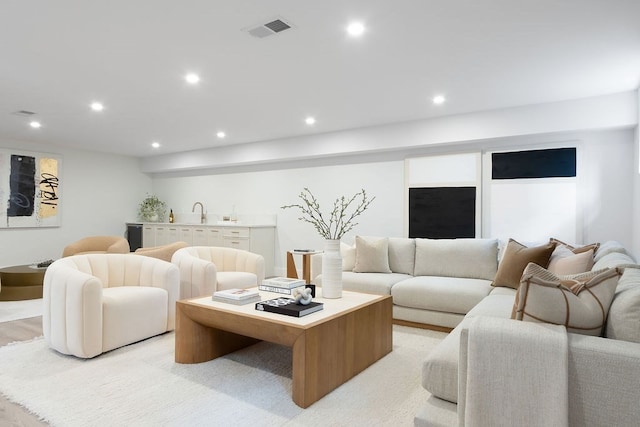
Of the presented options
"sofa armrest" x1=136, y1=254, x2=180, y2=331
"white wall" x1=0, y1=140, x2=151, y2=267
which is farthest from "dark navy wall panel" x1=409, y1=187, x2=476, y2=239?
"white wall" x1=0, y1=140, x2=151, y2=267

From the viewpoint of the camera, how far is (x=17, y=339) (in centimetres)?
335

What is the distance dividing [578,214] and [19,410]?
5301 millimetres

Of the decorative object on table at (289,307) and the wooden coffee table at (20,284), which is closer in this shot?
the decorative object on table at (289,307)

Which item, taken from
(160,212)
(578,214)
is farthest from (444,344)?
(160,212)

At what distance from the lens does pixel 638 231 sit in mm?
3629

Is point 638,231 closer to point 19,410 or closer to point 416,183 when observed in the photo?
point 416,183

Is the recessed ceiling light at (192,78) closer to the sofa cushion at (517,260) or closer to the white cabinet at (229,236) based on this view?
the white cabinet at (229,236)

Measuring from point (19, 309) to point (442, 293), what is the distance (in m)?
4.78

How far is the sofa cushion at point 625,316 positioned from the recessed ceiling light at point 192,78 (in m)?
3.54

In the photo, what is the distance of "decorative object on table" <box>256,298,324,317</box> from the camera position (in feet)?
8.10

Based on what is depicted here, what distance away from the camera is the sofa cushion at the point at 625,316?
136 cm

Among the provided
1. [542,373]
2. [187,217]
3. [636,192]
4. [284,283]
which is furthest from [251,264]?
[187,217]

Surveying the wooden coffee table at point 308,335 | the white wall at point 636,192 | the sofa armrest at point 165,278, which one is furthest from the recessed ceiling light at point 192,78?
the white wall at point 636,192

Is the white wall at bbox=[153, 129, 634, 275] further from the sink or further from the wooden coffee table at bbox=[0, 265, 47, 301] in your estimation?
the wooden coffee table at bbox=[0, 265, 47, 301]
